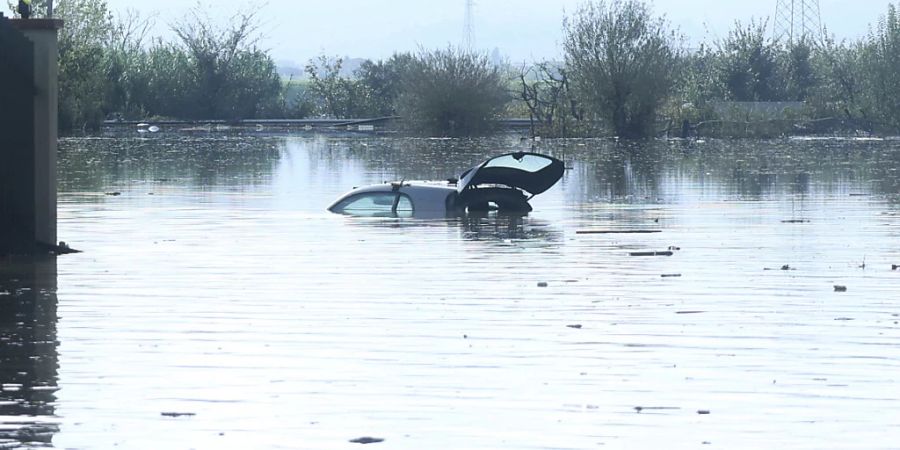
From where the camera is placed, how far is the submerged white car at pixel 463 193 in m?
35.0

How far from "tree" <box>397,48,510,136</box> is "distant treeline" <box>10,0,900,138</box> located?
0.07 metres

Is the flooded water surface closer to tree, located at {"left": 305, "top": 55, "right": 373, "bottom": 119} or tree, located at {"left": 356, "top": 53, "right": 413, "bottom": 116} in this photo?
tree, located at {"left": 356, "top": 53, "right": 413, "bottom": 116}

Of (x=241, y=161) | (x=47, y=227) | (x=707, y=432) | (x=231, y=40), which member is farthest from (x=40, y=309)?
(x=231, y=40)

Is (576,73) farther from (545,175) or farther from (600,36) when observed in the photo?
(545,175)

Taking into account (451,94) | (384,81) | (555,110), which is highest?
(384,81)

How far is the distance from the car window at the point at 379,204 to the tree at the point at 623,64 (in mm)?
53051

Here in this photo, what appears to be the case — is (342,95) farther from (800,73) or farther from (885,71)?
(885,71)

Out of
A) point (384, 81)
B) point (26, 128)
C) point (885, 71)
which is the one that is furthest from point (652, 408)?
point (384, 81)

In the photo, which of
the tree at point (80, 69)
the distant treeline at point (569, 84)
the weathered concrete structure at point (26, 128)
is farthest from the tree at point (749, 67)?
the weathered concrete structure at point (26, 128)

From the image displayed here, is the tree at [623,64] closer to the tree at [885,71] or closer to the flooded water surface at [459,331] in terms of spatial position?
the tree at [885,71]

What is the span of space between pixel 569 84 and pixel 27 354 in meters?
76.5

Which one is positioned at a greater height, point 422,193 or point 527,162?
point 527,162

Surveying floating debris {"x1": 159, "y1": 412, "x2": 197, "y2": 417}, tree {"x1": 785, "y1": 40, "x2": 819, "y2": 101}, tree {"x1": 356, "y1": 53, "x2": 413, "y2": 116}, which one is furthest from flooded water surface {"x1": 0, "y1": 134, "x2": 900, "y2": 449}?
tree {"x1": 356, "y1": 53, "x2": 413, "y2": 116}

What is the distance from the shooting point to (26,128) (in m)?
23.8
